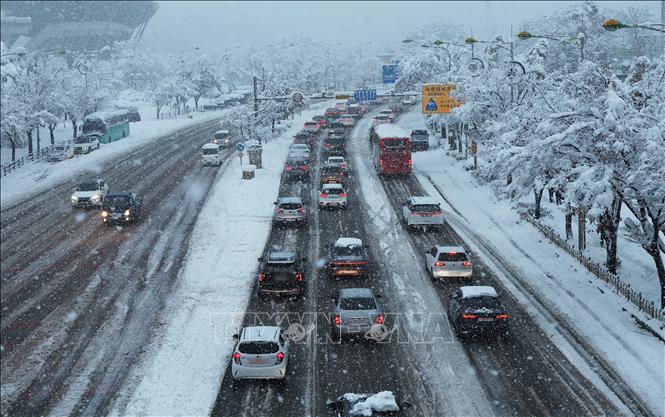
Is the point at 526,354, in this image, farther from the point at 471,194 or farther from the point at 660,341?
the point at 471,194

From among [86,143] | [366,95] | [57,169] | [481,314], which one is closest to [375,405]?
[481,314]

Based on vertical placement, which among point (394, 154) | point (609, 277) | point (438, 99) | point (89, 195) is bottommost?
point (609, 277)

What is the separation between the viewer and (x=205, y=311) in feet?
81.7

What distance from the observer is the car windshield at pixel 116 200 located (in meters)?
39.0

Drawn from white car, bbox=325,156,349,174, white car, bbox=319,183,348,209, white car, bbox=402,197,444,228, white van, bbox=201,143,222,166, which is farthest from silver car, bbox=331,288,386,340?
white van, bbox=201,143,222,166

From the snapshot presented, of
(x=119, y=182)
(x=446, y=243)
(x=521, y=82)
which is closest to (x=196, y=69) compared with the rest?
(x=119, y=182)

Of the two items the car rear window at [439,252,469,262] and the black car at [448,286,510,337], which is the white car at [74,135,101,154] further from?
the black car at [448,286,510,337]

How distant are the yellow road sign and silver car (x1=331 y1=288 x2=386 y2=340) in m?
27.0

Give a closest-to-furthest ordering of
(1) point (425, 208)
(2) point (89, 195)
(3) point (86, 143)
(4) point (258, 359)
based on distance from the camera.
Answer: (4) point (258, 359), (1) point (425, 208), (2) point (89, 195), (3) point (86, 143)

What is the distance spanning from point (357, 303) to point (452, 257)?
23.8 ft

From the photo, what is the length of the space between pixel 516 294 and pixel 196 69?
14064 centimetres

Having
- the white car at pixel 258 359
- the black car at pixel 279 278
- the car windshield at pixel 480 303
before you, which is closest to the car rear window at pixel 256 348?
the white car at pixel 258 359

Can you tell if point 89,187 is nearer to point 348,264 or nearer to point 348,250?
point 348,250

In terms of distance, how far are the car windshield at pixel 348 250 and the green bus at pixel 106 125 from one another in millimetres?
52973
